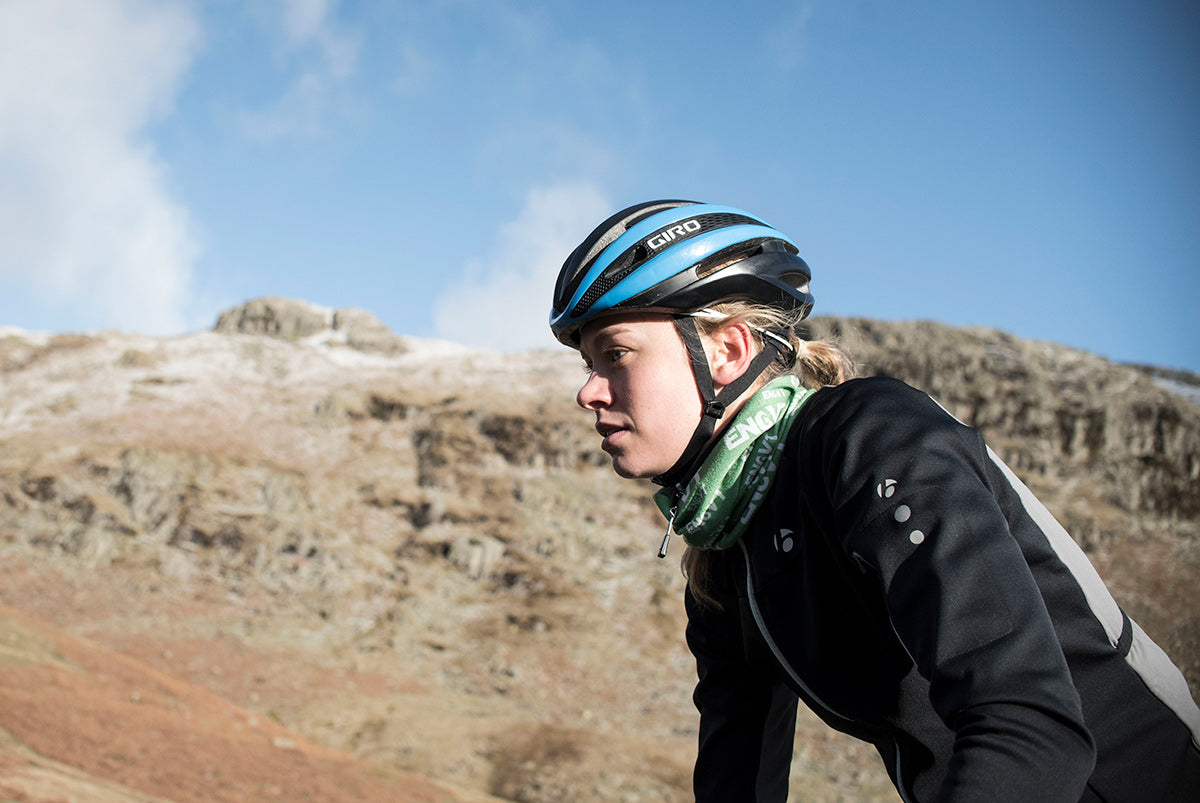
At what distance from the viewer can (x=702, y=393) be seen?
186 cm

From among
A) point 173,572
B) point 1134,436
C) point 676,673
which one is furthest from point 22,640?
point 1134,436

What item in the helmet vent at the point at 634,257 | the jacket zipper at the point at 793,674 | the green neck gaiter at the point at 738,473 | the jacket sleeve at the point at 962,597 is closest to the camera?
the jacket sleeve at the point at 962,597

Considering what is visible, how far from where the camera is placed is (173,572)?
17938mm

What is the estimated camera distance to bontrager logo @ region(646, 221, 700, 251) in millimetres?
1986

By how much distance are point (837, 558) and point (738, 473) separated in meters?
0.31

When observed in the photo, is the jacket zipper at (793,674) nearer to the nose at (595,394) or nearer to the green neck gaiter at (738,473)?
the green neck gaiter at (738,473)

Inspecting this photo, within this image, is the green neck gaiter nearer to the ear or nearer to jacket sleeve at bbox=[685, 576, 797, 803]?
the ear

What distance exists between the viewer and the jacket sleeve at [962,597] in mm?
1083

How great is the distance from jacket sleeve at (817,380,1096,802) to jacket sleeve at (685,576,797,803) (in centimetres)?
81

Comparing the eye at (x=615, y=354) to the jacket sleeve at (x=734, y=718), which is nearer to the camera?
the eye at (x=615, y=354)

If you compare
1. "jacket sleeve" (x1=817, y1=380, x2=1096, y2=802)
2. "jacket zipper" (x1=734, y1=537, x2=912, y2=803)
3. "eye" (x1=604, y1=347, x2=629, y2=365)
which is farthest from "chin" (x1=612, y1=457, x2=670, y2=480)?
"jacket sleeve" (x1=817, y1=380, x2=1096, y2=802)

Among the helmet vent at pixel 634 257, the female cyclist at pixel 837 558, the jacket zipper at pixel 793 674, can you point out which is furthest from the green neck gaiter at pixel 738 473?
the helmet vent at pixel 634 257

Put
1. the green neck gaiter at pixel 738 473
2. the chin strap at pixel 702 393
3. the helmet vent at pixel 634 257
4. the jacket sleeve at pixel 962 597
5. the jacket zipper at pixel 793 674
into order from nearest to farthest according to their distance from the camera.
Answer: the jacket sleeve at pixel 962 597 < the jacket zipper at pixel 793 674 < the green neck gaiter at pixel 738 473 < the chin strap at pixel 702 393 < the helmet vent at pixel 634 257

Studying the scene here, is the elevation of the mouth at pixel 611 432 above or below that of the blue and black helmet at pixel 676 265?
below
